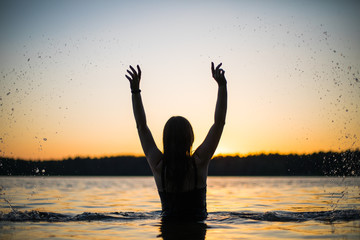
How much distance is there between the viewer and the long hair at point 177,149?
15.3 ft

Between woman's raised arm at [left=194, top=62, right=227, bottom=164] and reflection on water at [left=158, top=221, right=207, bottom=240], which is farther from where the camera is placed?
reflection on water at [left=158, top=221, right=207, bottom=240]

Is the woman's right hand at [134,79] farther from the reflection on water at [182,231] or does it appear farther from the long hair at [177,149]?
the reflection on water at [182,231]

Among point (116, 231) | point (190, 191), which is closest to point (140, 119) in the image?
point (190, 191)

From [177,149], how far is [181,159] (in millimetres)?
129

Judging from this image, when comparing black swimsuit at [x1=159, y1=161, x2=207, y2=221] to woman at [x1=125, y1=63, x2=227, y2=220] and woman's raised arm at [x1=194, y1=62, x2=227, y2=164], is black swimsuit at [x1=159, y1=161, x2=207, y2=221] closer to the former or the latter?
woman at [x1=125, y1=63, x2=227, y2=220]

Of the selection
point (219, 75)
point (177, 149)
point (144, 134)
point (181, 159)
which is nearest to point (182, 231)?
point (181, 159)

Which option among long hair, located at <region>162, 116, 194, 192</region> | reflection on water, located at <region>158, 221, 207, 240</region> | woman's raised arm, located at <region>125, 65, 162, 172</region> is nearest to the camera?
long hair, located at <region>162, 116, 194, 192</region>

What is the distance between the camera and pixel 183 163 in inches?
184

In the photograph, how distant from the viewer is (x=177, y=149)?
4.66 meters

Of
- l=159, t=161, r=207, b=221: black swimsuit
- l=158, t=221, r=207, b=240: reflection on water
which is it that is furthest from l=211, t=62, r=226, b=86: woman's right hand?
l=158, t=221, r=207, b=240: reflection on water

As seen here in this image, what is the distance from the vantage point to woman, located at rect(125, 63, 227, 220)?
469 cm

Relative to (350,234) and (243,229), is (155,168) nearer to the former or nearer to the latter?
(243,229)

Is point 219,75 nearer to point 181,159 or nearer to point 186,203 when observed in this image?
point 181,159

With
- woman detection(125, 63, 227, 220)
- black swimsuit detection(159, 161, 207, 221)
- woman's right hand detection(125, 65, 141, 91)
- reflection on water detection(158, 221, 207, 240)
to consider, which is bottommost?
reflection on water detection(158, 221, 207, 240)
